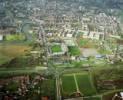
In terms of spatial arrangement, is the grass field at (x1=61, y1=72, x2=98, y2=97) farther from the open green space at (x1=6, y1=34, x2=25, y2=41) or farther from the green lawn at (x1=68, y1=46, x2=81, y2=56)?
the open green space at (x1=6, y1=34, x2=25, y2=41)

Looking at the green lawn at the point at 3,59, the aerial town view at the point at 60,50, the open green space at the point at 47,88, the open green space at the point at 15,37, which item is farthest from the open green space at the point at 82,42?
the green lawn at the point at 3,59

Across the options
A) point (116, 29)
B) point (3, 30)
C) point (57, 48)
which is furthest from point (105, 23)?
point (3, 30)

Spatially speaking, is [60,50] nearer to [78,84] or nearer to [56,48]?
[56,48]

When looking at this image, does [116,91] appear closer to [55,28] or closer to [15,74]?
[15,74]

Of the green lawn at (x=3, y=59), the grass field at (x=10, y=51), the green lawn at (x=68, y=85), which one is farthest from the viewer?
the grass field at (x=10, y=51)

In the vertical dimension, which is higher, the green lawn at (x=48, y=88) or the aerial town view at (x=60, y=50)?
the aerial town view at (x=60, y=50)

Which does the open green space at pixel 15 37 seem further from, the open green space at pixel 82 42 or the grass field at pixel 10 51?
the open green space at pixel 82 42

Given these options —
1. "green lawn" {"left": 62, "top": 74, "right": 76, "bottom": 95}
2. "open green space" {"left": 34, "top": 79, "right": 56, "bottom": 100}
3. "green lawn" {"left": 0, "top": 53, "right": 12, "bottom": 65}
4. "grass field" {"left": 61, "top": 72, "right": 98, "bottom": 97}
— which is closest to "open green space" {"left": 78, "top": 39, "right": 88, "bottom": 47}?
"grass field" {"left": 61, "top": 72, "right": 98, "bottom": 97}

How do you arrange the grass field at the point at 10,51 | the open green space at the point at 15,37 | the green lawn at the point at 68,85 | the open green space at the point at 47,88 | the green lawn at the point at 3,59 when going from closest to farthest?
1. the open green space at the point at 47,88
2. the green lawn at the point at 68,85
3. the green lawn at the point at 3,59
4. the grass field at the point at 10,51
5. the open green space at the point at 15,37

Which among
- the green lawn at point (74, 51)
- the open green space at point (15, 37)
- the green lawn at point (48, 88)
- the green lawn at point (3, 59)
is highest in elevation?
the open green space at point (15, 37)
